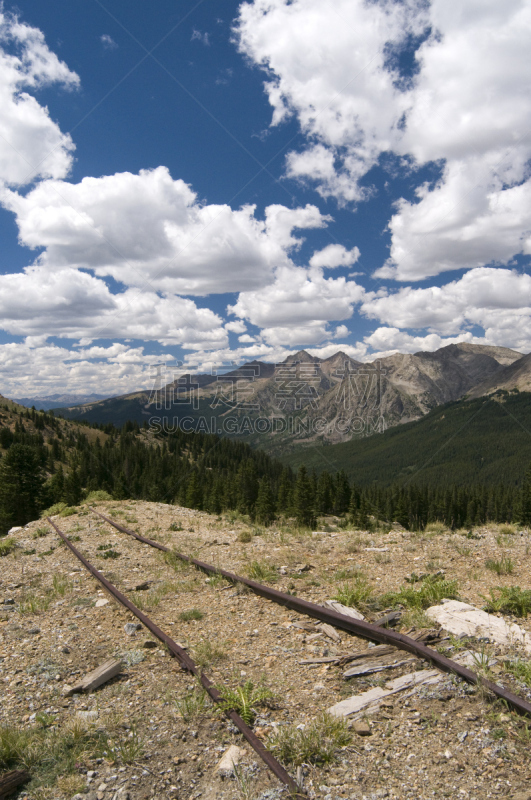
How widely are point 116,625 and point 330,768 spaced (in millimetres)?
5885

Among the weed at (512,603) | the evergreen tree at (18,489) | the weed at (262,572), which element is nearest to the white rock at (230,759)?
the weed at (262,572)

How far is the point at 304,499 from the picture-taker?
212ft

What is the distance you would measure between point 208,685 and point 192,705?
419 millimetres

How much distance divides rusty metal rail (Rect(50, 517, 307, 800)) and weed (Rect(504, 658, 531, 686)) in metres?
3.37

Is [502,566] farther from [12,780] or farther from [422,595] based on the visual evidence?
[12,780]

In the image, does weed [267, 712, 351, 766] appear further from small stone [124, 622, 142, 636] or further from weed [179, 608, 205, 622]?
small stone [124, 622, 142, 636]

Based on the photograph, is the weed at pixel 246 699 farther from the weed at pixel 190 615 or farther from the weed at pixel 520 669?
the weed at pixel 520 669

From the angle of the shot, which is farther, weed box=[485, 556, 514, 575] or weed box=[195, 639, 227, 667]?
weed box=[485, 556, 514, 575]

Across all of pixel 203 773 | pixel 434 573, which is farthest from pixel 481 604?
pixel 203 773

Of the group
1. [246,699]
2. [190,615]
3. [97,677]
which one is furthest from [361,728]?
[190,615]

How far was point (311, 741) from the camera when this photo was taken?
453cm

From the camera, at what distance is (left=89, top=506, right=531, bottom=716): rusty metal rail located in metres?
4.93

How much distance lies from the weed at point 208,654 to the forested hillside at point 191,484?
2689 cm

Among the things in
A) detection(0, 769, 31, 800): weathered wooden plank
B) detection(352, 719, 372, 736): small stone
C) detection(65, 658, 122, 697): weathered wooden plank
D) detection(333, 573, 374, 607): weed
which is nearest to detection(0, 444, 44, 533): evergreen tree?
detection(65, 658, 122, 697): weathered wooden plank
